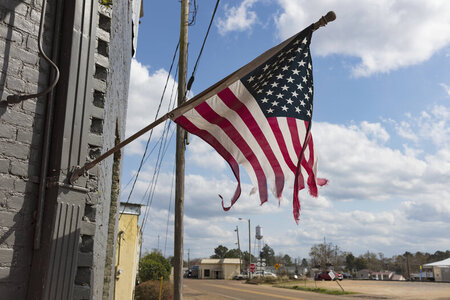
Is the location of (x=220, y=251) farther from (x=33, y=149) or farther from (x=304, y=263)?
(x=33, y=149)

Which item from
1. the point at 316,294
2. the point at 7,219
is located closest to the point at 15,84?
the point at 7,219

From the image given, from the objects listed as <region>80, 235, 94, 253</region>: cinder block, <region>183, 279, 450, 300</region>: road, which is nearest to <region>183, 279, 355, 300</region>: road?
<region>183, 279, 450, 300</region>: road

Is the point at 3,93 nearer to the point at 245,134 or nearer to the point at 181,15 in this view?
the point at 245,134

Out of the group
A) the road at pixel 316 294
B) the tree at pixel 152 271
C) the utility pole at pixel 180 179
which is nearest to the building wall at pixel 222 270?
the road at pixel 316 294

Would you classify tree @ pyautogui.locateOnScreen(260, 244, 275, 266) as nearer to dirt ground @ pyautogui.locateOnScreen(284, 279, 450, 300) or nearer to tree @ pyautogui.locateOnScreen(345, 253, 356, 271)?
tree @ pyautogui.locateOnScreen(345, 253, 356, 271)

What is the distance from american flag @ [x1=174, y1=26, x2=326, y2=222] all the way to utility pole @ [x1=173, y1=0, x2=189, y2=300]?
13.8 feet

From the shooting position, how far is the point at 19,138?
330cm

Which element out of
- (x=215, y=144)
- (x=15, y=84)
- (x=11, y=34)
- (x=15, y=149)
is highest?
(x=11, y=34)

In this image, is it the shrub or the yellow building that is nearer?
the yellow building

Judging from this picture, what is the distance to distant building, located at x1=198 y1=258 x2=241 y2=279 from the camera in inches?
3000

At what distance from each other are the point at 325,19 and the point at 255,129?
137 cm

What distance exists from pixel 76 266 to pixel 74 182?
2.30ft

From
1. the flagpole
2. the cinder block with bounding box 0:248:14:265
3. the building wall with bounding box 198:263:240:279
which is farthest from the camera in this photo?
the building wall with bounding box 198:263:240:279

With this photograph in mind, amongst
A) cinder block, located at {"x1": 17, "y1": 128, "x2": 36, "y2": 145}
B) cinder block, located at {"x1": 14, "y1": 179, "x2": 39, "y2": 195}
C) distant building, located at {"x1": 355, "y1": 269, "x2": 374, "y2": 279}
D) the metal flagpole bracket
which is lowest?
distant building, located at {"x1": 355, "y1": 269, "x2": 374, "y2": 279}
